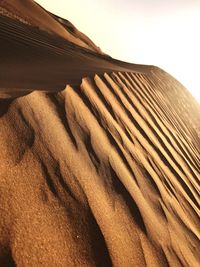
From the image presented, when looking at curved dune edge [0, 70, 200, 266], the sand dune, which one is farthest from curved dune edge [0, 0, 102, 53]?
curved dune edge [0, 70, 200, 266]

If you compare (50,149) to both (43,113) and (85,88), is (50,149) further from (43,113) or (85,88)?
(85,88)

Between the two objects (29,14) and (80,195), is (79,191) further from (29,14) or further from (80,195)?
(29,14)

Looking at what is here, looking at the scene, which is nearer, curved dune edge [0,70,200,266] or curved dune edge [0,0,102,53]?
curved dune edge [0,70,200,266]

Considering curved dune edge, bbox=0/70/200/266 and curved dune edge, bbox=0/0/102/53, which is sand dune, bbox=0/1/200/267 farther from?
curved dune edge, bbox=0/0/102/53

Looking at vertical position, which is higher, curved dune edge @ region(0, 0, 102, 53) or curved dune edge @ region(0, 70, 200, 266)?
curved dune edge @ region(0, 70, 200, 266)

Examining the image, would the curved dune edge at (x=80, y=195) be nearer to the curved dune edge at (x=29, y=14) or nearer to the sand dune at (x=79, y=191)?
the sand dune at (x=79, y=191)

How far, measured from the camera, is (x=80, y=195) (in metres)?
1.87

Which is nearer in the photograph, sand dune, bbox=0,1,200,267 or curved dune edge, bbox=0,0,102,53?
sand dune, bbox=0,1,200,267

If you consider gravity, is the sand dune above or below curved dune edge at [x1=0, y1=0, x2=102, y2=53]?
above

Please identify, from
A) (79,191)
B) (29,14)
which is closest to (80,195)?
(79,191)

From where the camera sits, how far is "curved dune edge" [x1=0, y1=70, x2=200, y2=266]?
1.51 meters

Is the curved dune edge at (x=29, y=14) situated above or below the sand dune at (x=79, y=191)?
below

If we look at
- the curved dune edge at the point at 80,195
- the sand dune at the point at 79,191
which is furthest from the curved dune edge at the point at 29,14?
the curved dune edge at the point at 80,195

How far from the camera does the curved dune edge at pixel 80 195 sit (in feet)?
4.94
